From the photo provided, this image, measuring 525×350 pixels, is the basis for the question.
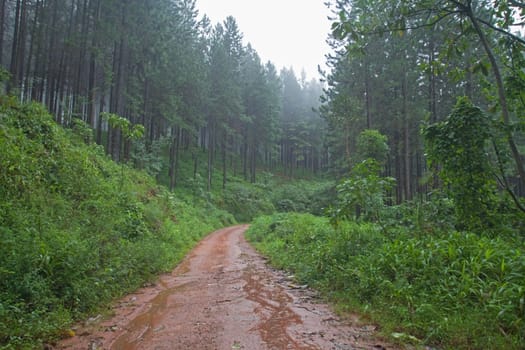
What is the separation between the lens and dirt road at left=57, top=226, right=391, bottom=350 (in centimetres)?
351

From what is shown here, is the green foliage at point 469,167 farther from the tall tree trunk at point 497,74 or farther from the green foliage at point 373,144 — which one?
the green foliage at point 373,144

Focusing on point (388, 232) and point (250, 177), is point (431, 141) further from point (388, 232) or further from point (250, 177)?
point (250, 177)

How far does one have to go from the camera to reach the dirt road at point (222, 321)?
3.51 m

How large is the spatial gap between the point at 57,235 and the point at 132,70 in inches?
727

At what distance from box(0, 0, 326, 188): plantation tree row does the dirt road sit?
7.40 m

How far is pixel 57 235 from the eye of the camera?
5.44m

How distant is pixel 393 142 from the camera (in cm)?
2152

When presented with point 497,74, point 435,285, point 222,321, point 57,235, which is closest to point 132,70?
point 57,235

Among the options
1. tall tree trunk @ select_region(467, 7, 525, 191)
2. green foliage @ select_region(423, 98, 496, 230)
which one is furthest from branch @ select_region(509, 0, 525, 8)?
green foliage @ select_region(423, 98, 496, 230)

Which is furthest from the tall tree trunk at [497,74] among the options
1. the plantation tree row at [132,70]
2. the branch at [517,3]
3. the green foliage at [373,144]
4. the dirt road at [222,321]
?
the plantation tree row at [132,70]

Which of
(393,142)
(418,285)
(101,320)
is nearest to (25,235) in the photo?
(101,320)

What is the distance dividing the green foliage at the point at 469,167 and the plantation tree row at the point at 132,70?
1004 centimetres

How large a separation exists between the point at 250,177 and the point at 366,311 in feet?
123

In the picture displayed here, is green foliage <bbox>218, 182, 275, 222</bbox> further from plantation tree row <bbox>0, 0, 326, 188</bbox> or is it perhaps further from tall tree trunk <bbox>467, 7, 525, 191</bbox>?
tall tree trunk <bbox>467, 7, 525, 191</bbox>
